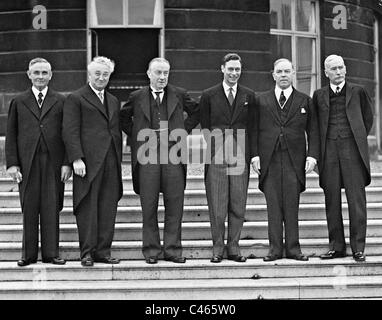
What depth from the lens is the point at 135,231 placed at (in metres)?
8.00

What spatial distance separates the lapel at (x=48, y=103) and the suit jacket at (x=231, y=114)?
151 centimetres

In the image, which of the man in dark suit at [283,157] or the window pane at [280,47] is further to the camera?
the window pane at [280,47]

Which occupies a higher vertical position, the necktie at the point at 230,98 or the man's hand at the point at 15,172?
the necktie at the point at 230,98

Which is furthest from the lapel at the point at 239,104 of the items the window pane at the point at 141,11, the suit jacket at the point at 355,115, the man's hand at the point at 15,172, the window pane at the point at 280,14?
the window pane at the point at 280,14

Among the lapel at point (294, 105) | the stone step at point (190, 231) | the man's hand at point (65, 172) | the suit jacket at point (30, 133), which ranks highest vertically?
the lapel at point (294, 105)

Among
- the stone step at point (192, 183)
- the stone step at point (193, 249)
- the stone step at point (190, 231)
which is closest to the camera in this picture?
the stone step at point (193, 249)

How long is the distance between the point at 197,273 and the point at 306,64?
7.82m

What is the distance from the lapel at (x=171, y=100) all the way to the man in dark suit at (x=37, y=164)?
1109 millimetres

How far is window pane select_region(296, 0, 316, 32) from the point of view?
45.0 ft

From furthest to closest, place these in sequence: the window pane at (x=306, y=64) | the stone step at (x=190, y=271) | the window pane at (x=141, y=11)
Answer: the window pane at (x=306, y=64)
the window pane at (x=141, y=11)
the stone step at (x=190, y=271)

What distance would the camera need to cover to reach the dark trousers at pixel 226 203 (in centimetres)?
735

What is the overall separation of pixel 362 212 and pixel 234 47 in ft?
19.0

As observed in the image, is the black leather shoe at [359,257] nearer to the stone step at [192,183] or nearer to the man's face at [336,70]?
the man's face at [336,70]

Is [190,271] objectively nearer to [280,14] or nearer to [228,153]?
[228,153]
